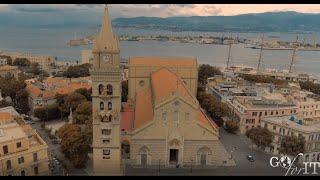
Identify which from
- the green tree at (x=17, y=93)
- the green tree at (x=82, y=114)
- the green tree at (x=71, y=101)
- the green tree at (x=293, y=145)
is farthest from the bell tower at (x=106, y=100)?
the green tree at (x=17, y=93)

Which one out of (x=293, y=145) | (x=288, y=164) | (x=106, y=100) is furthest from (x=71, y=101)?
(x=293, y=145)

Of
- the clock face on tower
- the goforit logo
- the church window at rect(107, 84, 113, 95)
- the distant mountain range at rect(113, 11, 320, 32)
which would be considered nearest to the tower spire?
the clock face on tower

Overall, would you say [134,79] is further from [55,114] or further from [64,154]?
[64,154]

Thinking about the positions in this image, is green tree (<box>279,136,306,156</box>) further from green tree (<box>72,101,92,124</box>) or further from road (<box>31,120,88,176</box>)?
green tree (<box>72,101,92,124</box>)

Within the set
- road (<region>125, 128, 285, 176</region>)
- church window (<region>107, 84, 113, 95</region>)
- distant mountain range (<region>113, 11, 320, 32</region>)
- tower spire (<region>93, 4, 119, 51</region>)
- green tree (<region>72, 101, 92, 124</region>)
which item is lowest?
road (<region>125, 128, 285, 176</region>)

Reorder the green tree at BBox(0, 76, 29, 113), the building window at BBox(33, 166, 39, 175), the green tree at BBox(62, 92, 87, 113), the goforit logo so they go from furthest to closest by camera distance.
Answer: the green tree at BBox(0, 76, 29, 113), the green tree at BBox(62, 92, 87, 113), the goforit logo, the building window at BBox(33, 166, 39, 175)

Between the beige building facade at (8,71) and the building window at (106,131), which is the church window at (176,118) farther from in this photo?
the beige building facade at (8,71)

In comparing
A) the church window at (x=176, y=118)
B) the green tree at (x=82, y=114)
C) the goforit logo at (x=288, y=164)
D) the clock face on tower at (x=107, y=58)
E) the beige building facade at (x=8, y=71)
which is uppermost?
the clock face on tower at (x=107, y=58)
